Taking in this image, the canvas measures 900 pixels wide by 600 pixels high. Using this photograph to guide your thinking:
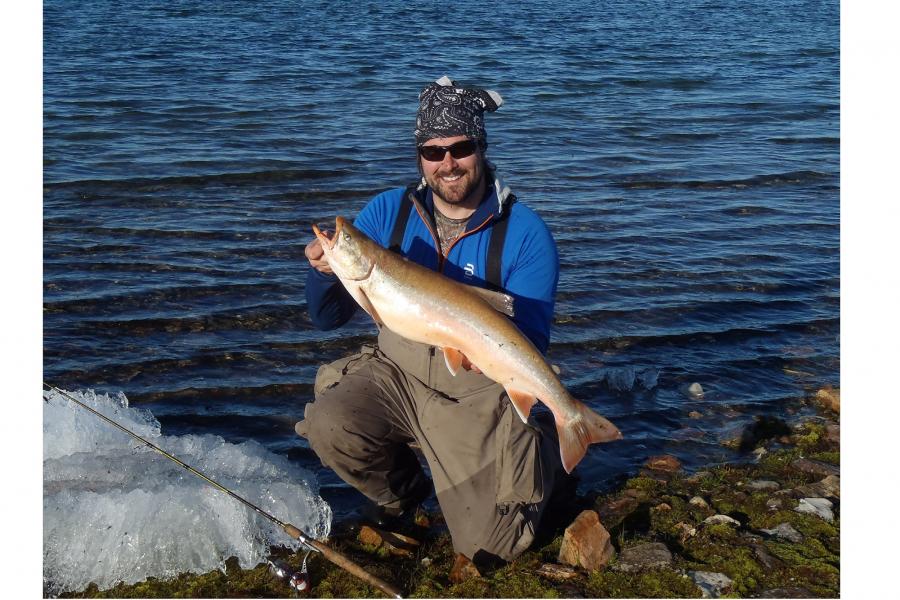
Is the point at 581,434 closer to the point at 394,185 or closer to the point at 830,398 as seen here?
the point at 830,398

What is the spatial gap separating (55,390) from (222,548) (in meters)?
1.75

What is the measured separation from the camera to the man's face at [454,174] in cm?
550

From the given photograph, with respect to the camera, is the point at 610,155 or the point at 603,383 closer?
the point at 603,383

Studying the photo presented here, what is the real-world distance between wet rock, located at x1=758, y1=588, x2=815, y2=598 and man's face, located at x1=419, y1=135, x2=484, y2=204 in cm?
256

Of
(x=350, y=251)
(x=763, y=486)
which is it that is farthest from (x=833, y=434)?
(x=350, y=251)

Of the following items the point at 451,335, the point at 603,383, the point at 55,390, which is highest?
the point at 451,335

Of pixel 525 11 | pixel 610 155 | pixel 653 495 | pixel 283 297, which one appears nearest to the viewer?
pixel 653 495

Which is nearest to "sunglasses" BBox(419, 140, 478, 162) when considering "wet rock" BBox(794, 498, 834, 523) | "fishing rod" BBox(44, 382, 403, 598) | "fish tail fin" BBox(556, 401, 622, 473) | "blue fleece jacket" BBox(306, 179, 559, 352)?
"blue fleece jacket" BBox(306, 179, 559, 352)

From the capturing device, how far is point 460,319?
4.73m

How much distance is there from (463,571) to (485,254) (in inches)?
66.2

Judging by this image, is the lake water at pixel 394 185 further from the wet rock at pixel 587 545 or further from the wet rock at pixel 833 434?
the wet rock at pixel 587 545

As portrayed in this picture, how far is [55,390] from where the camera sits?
602 centimetres

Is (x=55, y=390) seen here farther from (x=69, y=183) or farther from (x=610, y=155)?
(x=610, y=155)

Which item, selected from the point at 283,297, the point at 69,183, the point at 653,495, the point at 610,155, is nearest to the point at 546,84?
the point at 610,155
